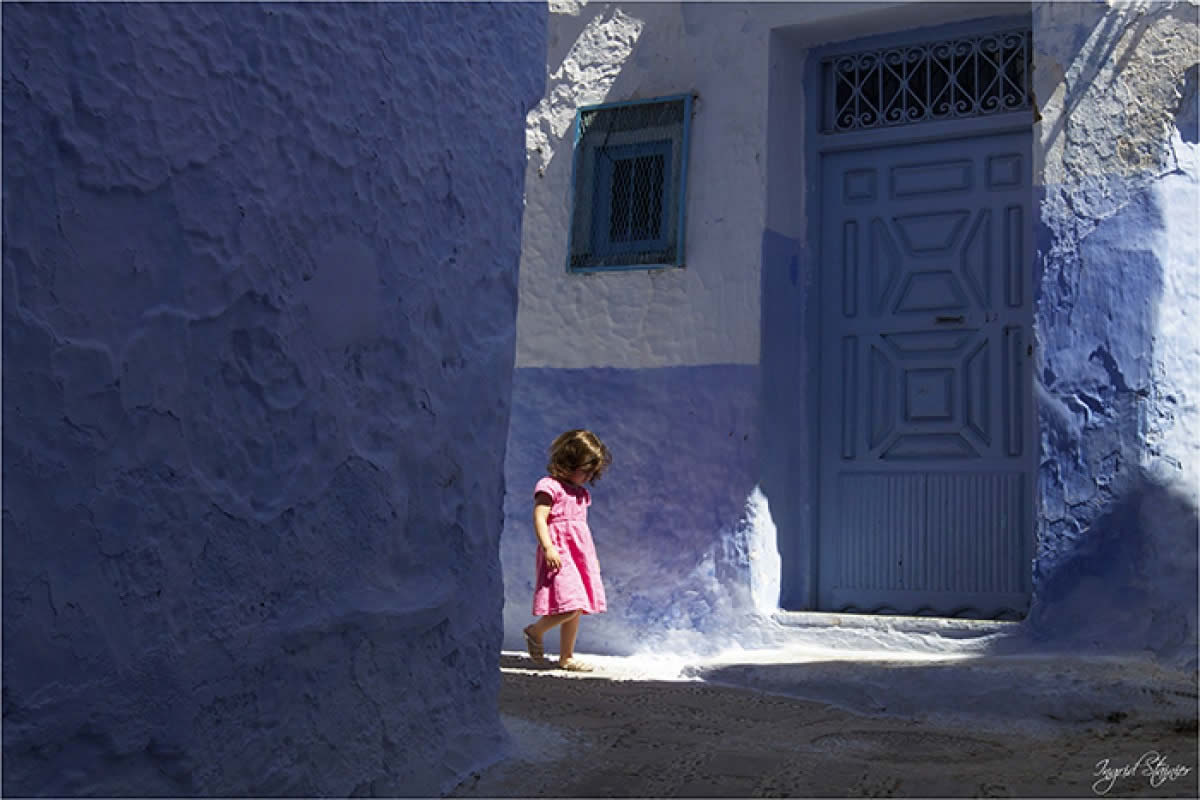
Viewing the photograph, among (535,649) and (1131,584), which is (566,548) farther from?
(1131,584)

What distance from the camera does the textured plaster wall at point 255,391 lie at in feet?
6.79

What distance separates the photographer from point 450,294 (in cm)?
331

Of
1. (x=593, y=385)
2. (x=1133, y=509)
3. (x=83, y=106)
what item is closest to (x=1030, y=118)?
(x=1133, y=509)

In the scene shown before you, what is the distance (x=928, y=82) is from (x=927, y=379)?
144 centimetres

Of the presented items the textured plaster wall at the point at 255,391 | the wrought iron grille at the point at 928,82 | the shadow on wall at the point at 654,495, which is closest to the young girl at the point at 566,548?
the shadow on wall at the point at 654,495

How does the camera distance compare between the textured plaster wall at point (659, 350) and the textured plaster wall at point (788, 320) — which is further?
the textured plaster wall at point (659, 350)

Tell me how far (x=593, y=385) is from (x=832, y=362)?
1.24 meters

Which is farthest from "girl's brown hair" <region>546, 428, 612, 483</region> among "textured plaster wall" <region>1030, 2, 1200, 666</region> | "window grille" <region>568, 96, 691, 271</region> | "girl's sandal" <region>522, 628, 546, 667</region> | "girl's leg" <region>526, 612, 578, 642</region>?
"textured plaster wall" <region>1030, 2, 1200, 666</region>

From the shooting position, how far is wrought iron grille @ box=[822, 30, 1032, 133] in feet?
19.5

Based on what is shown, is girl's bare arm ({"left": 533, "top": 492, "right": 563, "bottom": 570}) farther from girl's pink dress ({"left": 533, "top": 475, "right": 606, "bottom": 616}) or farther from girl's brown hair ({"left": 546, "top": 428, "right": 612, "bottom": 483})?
girl's brown hair ({"left": 546, "top": 428, "right": 612, "bottom": 483})

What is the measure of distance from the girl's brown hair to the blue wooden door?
1147 millimetres

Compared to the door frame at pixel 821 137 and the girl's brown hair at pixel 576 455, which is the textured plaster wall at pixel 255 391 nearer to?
the girl's brown hair at pixel 576 455

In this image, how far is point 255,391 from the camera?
257cm
